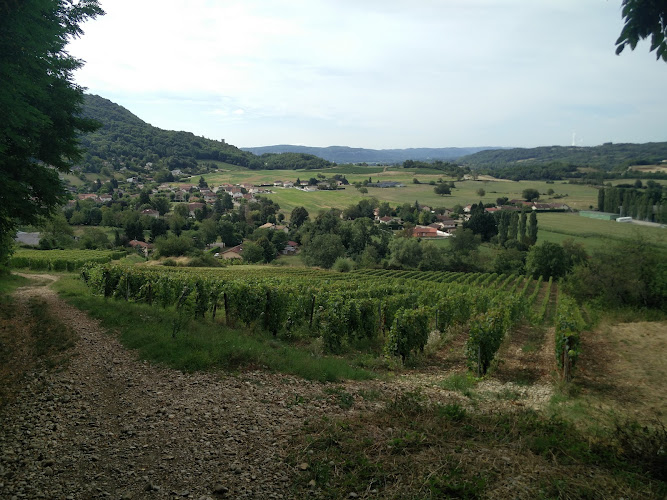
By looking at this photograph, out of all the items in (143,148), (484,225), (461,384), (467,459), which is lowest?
(484,225)

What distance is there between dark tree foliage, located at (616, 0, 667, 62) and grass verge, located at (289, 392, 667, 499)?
15.7 feet

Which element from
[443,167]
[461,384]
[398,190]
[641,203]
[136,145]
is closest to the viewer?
[461,384]

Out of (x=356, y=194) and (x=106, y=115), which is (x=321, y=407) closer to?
(x=356, y=194)

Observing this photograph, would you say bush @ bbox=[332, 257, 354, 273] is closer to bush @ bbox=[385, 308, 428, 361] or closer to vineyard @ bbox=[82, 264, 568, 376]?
vineyard @ bbox=[82, 264, 568, 376]

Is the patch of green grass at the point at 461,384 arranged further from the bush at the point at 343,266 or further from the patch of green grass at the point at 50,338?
the bush at the point at 343,266

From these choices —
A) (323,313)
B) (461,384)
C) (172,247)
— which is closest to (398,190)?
(172,247)

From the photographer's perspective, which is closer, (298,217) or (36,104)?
(36,104)

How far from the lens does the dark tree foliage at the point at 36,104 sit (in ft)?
26.7

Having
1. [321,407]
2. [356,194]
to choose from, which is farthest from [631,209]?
[356,194]

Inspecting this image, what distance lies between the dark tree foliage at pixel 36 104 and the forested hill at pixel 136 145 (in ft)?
426

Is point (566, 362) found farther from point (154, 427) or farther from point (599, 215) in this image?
point (599, 215)

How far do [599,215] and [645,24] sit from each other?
2272 inches

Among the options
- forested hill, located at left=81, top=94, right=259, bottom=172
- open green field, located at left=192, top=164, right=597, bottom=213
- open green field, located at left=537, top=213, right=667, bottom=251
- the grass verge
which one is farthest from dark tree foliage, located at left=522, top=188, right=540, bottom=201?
forested hill, located at left=81, top=94, right=259, bottom=172

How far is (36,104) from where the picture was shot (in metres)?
10.6
